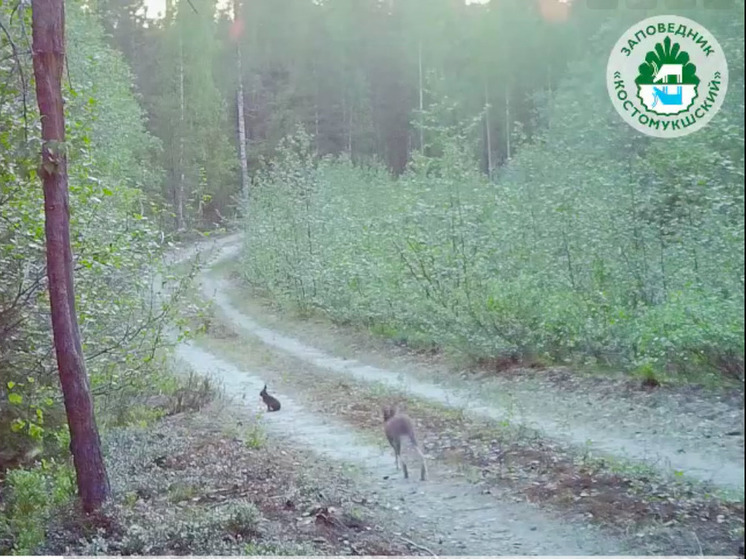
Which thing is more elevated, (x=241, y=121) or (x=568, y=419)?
(x=241, y=121)

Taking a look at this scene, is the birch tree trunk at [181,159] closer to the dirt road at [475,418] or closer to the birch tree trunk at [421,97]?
the dirt road at [475,418]

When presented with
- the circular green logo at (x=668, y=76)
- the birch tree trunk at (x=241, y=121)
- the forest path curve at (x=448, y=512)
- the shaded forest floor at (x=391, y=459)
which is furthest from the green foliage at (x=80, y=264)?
the circular green logo at (x=668, y=76)

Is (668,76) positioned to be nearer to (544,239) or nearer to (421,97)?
(544,239)

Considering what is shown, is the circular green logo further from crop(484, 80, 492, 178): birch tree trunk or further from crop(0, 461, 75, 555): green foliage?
crop(0, 461, 75, 555): green foliage

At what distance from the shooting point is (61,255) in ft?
9.83

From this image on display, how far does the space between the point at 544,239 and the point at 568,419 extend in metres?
0.69

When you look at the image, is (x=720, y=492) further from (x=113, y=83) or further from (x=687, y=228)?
(x=113, y=83)

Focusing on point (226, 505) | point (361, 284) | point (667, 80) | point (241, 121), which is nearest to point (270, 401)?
point (361, 284)

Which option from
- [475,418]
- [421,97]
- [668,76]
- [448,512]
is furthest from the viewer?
[475,418]

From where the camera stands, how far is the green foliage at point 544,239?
1.70 metres

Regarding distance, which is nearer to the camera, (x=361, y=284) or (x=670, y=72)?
(x=670, y=72)

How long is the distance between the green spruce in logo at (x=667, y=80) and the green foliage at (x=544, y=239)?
0.26 feet

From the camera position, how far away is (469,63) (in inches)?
120

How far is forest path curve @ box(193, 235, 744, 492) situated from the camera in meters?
1.80
